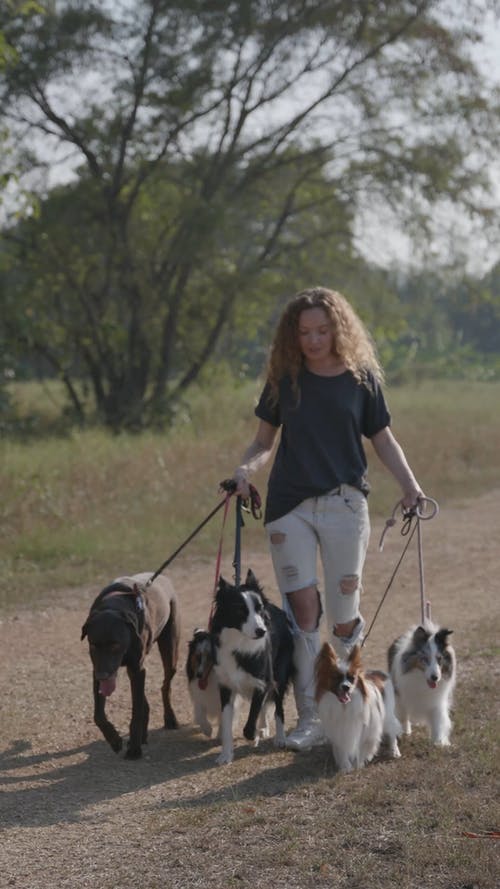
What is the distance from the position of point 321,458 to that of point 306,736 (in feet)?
4.42

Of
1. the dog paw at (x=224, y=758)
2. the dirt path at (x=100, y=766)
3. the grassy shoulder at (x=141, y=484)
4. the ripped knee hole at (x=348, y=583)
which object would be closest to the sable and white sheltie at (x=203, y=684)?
the dirt path at (x=100, y=766)

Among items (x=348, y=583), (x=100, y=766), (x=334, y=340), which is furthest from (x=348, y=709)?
(x=334, y=340)

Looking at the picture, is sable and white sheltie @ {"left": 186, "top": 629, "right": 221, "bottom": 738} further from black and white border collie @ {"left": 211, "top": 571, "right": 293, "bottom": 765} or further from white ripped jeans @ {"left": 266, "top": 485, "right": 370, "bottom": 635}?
white ripped jeans @ {"left": 266, "top": 485, "right": 370, "bottom": 635}

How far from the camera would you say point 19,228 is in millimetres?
20078

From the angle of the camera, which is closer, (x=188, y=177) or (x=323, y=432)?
(x=323, y=432)

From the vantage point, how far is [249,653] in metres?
5.56

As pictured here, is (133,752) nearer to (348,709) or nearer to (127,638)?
(127,638)

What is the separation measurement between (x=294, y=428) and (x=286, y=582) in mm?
746

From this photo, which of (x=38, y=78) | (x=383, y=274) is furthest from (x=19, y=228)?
(x=383, y=274)

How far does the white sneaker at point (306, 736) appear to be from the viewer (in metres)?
5.68

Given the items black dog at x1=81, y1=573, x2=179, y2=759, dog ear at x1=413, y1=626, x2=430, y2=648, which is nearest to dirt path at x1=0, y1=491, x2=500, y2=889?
black dog at x1=81, y1=573, x2=179, y2=759

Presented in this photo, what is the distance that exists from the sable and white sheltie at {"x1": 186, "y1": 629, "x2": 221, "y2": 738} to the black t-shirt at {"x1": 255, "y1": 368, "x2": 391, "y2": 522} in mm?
868

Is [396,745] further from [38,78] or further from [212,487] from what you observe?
[38,78]

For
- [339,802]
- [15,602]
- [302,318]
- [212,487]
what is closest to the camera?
[339,802]
